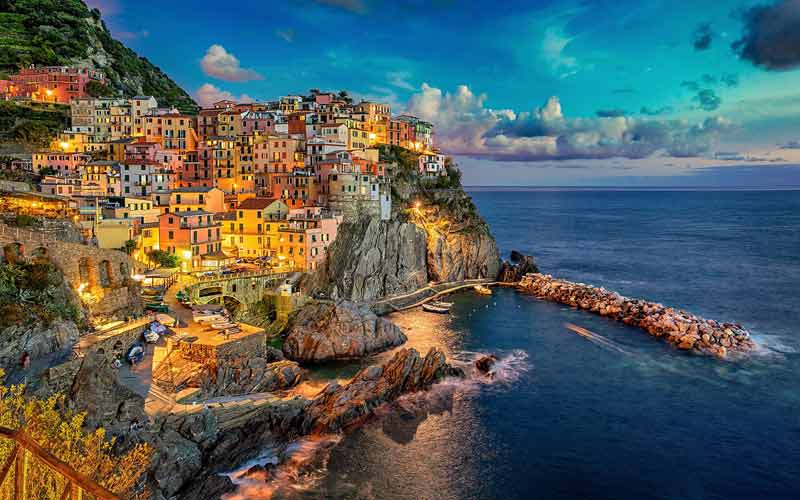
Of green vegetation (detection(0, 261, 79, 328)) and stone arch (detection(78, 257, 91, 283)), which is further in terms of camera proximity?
stone arch (detection(78, 257, 91, 283))

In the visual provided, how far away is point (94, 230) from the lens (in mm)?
45406

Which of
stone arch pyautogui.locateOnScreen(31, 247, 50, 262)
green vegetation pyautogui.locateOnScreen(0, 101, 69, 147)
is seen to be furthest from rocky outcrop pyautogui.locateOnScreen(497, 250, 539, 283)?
green vegetation pyautogui.locateOnScreen(0, 101, 69, 147)

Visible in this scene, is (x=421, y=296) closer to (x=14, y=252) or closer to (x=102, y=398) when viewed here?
(x=14, y=252)

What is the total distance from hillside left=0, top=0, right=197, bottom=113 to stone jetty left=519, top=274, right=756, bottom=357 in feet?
272

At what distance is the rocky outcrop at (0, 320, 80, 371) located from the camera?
2470cm

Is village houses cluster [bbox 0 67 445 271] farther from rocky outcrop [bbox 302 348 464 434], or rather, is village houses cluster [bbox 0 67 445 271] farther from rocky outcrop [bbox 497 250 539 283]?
rocky outcrop [bbox 302 348 464 434]

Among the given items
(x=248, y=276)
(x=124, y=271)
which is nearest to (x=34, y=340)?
(x=124, y=271)

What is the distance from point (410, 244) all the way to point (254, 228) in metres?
18.7

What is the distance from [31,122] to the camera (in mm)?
75688

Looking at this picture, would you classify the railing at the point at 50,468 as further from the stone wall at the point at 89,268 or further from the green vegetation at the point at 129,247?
the green vegetation at the point at 129,247

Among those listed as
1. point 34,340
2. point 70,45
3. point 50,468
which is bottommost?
point 34,340

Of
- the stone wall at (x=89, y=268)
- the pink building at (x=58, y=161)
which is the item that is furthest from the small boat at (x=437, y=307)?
the pink building at (x=58, y=161)

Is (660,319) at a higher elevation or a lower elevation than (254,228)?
lower

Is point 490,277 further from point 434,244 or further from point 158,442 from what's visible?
point 158,442
